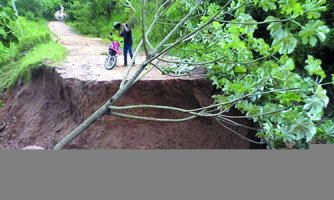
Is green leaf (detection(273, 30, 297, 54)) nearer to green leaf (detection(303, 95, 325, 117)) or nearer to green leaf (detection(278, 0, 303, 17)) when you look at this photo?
green leaf (detection(278, 0, 303, 17))

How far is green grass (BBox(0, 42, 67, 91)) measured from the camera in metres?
6.91

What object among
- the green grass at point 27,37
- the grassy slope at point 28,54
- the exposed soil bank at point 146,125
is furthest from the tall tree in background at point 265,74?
the green grass at point 27,37

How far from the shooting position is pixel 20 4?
7.72 meters

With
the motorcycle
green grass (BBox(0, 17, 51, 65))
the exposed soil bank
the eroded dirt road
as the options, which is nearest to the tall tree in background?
the exposed soil bank

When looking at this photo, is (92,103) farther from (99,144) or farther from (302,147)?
(302,147)

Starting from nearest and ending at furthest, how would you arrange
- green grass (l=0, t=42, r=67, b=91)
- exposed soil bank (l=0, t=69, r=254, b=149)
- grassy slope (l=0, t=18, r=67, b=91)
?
1. exposed soil bank (l=0, t=69, r=254, b=149)
2. green grass (l=0, t=42, r=67, b=91)
3. grassy slope (l=0, t=18, r=67, b=91)

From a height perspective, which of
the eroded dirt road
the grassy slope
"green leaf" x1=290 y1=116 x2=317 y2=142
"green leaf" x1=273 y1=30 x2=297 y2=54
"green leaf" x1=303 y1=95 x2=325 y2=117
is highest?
"green leaf" x1=273 y1=30 x2=297 y2=54

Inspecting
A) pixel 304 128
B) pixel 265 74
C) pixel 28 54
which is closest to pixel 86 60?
pixel 28 54

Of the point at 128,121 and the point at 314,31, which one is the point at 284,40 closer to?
the point at 314,31

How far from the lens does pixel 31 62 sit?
709cm

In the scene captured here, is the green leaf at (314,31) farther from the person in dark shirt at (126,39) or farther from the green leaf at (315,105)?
the person in dark shirt at (126,39)

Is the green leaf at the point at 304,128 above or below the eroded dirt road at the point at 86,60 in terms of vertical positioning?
above

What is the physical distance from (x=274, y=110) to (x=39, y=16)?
558cm

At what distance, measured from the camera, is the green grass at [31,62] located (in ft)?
22.7
